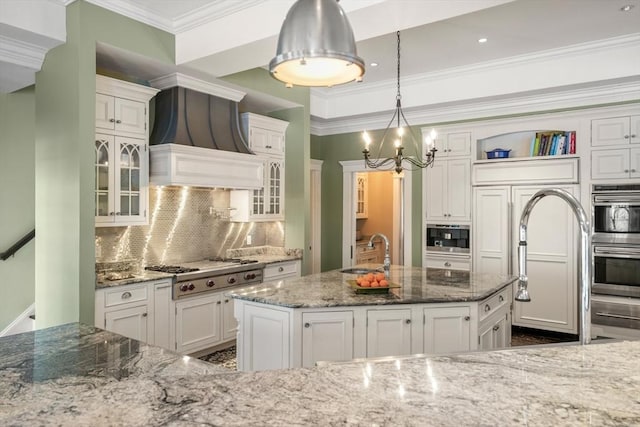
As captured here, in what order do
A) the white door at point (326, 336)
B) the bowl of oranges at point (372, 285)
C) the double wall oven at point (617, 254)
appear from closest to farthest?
the white door at point (326, 336), the bowl of oranges at point (372, 285), the double wall oven at point (617, 254)

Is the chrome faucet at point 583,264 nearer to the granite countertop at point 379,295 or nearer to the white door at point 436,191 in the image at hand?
the granite countertop at point 379,295

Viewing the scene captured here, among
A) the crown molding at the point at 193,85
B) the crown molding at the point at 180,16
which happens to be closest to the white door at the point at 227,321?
the crown molding at the point at 193,85

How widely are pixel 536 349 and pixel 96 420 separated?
4.26 feet

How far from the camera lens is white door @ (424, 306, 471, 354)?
10.3 ft

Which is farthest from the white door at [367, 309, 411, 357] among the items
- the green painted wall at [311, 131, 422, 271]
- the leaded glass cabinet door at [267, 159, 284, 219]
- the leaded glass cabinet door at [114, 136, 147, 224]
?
the green painted wall at [311, 131, 422, 271]

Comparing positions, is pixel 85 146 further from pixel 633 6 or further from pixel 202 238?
pixel 633 6

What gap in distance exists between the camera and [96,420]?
0.97 meters

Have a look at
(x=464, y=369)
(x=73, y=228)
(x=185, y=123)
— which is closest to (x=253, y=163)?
(x=185, y=123)

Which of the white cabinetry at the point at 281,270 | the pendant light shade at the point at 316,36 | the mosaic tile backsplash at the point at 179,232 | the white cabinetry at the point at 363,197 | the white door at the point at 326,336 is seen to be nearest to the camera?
the pendant light shade at the point at 316,36

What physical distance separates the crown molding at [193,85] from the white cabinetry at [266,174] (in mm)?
489

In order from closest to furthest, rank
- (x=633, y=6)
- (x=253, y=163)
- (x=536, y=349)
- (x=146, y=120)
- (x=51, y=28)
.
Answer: (x=536, y=349) → (x=51, y=28) → (x=633, y=6) → (x=146, y=120) → (x=253, y=163)

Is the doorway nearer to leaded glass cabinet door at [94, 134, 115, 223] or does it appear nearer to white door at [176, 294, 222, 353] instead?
white door at [176, 294, 222, 353]

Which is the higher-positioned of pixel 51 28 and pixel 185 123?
pixel 51 28

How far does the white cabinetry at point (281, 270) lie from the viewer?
5219 mm
